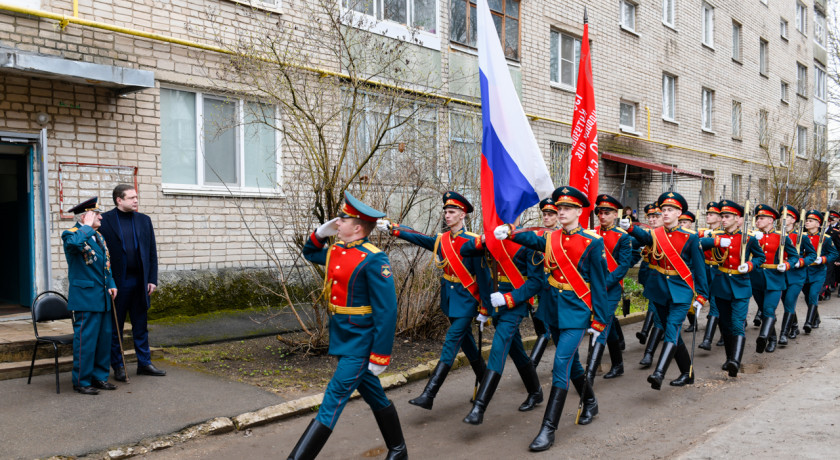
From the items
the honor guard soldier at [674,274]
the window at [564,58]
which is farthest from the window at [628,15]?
the honor guard soldier at [674,274]

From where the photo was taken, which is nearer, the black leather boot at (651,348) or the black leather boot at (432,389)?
the black leather boot at (432,389)

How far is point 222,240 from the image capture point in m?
10.5

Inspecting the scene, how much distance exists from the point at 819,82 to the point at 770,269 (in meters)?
31.1

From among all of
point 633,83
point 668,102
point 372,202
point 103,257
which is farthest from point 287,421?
point 668,102

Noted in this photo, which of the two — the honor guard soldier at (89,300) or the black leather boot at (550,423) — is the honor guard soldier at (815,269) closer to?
the black leather boot at (550,423)

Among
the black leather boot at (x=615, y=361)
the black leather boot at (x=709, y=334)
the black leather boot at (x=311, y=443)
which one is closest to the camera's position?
the black leather boot at (x=311, y=443)

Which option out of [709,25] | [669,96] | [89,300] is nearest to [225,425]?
[89,300]

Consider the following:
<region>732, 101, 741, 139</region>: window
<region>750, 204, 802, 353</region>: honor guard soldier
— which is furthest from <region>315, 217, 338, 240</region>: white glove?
<region>732, 101, 741, 139</region>: window

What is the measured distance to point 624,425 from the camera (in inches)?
231

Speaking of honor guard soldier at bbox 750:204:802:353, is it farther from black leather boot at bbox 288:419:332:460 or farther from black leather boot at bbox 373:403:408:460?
black leather boot at bbox 288:419:332:460

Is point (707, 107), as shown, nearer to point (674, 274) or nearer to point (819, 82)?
point (819, 82)

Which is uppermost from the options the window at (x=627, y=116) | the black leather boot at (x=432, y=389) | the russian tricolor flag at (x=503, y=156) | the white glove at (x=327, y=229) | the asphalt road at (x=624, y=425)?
the window at (x=627, y=116)

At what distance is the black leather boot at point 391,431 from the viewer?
4683 mm

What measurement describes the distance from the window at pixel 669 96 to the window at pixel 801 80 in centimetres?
1271
